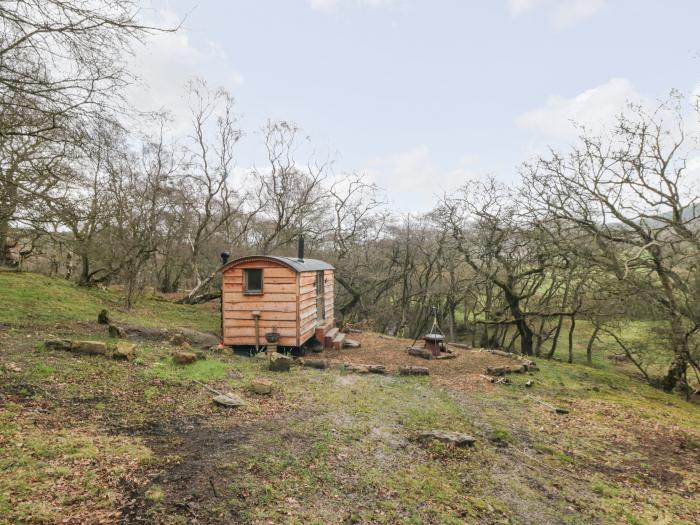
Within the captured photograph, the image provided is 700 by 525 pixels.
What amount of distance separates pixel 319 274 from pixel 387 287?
366 inches

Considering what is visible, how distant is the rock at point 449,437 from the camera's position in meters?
5.60

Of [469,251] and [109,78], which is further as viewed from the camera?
Answer: [469,251]

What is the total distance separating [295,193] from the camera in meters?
23.4

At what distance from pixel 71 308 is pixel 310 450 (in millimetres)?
12444

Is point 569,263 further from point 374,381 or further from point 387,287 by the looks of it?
point 387,287

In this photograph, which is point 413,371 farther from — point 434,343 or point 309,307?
point 309,307

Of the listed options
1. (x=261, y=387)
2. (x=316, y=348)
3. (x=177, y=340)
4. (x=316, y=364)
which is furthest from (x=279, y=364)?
(x=316, y=348)

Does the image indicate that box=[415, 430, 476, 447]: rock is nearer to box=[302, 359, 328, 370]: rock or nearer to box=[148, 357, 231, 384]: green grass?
box=[148, 357, 231, 384]: green grass

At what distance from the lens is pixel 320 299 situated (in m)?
15.1

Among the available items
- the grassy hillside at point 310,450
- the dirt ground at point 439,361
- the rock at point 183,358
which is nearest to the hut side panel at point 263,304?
the dirt ground at point 439,361

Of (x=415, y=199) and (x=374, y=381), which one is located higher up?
(x=415, y=199)

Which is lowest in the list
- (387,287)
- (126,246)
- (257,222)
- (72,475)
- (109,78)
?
(72,475)

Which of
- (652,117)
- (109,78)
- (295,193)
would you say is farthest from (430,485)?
(295,193)

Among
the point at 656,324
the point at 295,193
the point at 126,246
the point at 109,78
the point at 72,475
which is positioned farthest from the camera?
the point at 295,193
